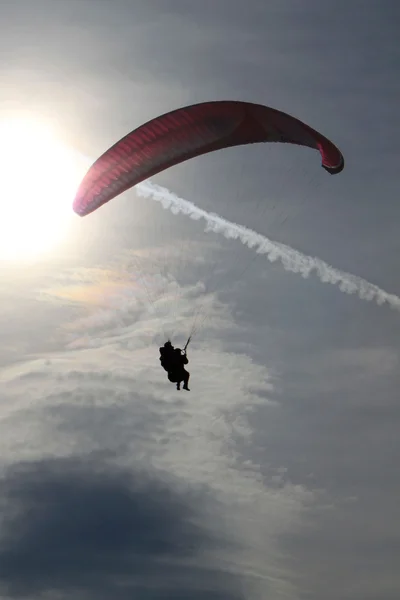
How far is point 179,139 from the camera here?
7088cm

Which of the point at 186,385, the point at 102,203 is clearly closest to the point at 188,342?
the point at 186,385

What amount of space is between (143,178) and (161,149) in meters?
1.57

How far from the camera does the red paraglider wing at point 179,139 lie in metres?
70.6

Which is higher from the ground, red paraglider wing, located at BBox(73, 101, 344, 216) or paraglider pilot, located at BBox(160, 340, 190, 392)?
red paraglider wing, located at BBox(73, 101, 344, 216)

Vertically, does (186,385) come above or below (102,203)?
below

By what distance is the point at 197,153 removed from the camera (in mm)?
71938

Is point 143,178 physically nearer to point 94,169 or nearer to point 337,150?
point 94,169

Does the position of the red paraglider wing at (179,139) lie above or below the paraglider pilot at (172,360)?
above

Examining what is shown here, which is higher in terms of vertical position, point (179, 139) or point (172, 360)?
point (179, 139)

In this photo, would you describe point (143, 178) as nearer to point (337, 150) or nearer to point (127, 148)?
point (127, 148)

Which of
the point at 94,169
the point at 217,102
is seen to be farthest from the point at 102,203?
the point at 217,102

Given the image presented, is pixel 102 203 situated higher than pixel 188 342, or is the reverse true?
pixel 102 203

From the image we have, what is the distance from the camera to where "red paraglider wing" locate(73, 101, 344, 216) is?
70.6 m

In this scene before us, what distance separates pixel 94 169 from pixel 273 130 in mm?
8188
